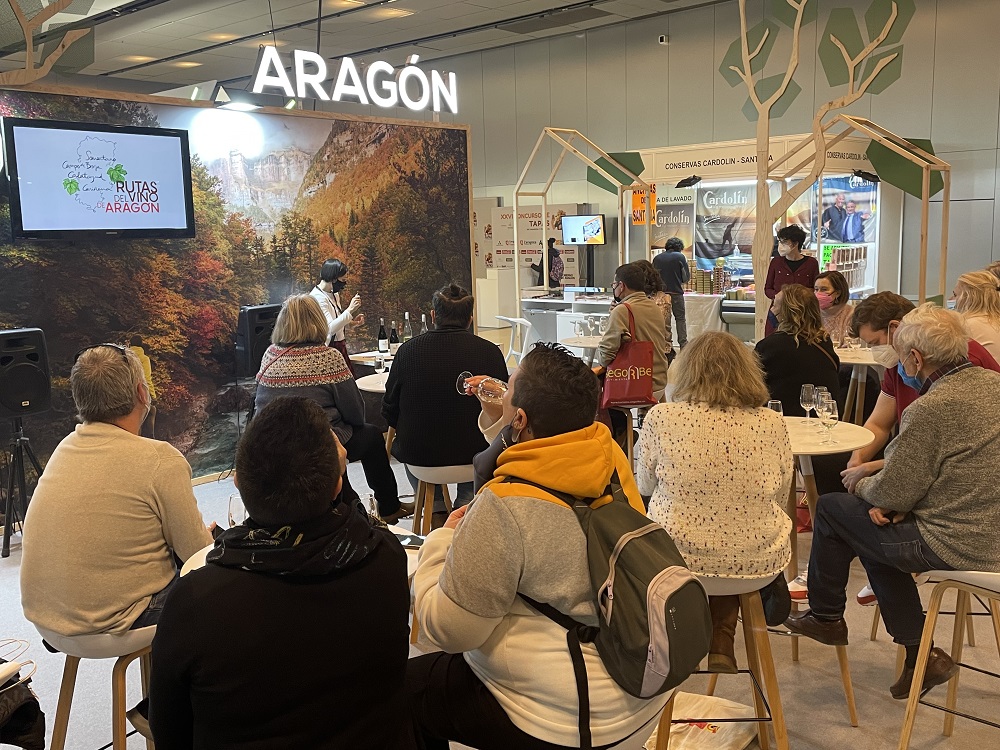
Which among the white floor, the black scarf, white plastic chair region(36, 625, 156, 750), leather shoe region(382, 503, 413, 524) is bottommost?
the white floor

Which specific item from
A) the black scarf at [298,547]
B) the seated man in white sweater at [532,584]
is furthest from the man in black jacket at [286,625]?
the seated man in white sweater at [532,584]

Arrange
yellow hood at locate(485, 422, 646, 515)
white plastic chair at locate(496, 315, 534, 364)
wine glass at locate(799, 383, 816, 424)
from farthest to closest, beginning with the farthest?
white plastic chair at locate(496, 315, 534, 364), wine glass at locate(799, 383, 816, 424), yellow hood at locate(485, 422, 646, 515)

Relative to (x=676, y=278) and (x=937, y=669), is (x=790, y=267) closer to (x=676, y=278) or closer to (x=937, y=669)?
(x=676, y=278)

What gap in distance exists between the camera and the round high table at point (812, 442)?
10.7 ft

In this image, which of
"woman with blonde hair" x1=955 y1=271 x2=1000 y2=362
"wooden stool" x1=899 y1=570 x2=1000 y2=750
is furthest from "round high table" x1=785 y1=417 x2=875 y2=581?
"woman with blonde hair" x1=955 y1=271 x2=1000 y2=362

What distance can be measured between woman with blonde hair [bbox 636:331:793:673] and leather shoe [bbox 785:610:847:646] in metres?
0.48

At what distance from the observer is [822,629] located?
9.50 feet

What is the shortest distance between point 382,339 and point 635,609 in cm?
495

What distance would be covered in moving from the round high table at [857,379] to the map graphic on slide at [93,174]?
463 centimetres

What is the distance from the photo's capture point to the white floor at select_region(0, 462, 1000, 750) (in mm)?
2773

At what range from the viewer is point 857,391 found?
570 cm

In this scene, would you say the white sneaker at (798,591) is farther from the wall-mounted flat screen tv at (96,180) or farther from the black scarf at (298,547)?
the wall-mounted flat screen tv at (96,180)

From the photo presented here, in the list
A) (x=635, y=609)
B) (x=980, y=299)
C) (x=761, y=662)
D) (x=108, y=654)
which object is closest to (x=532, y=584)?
(x=635, y=609)

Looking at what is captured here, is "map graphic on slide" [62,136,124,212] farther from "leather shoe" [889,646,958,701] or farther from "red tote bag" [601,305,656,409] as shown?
"leather shoe" [889,646,958,701]
